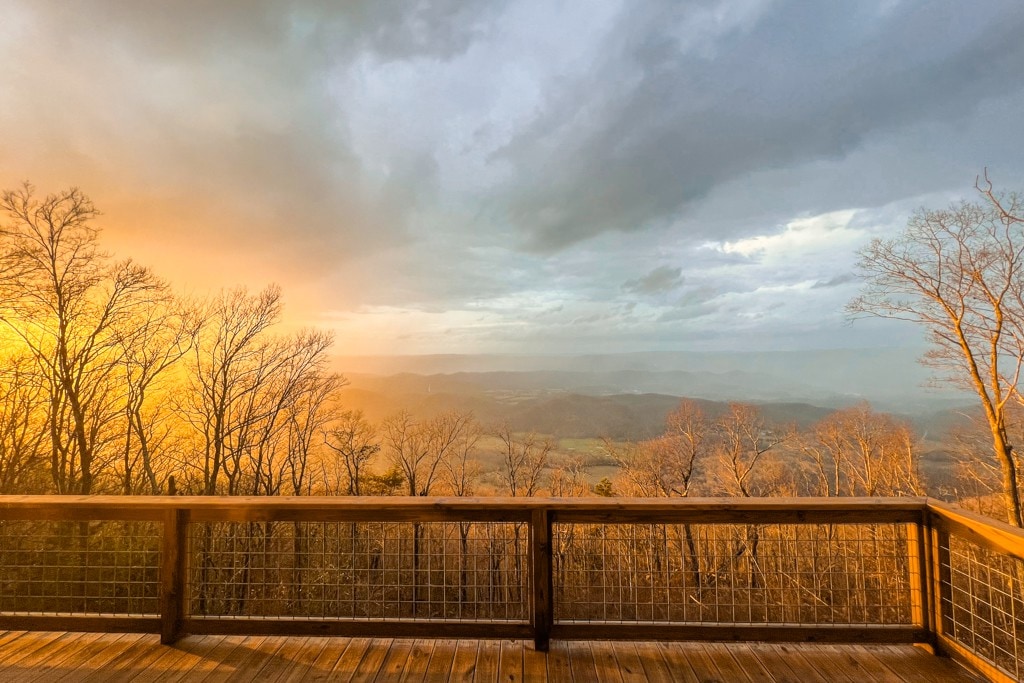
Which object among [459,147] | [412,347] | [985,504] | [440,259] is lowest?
[985,504]

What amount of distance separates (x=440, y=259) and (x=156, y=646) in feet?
47.1

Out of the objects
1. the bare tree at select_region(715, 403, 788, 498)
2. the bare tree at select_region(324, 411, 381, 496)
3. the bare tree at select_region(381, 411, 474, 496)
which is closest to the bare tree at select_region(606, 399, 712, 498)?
the bare tree at select_region(715, 403, 788, 498)

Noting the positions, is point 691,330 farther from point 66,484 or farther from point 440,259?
point 66,484

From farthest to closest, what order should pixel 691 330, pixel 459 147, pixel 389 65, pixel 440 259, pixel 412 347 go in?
pixel 691 330 < pixel 440 259 < pixel 412 347 < pixel 459 147 < pixel 389 65

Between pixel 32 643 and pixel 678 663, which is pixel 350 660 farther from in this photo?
pixel 32 643

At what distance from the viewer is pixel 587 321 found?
18.7m

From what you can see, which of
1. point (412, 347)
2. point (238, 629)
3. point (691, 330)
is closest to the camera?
point (238, 629)

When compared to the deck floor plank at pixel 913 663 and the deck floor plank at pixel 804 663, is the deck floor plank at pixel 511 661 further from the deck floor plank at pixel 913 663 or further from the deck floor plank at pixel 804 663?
the deck floor plank at pixel 913 663

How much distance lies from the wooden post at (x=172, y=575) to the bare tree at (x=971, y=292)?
1323 centimetres

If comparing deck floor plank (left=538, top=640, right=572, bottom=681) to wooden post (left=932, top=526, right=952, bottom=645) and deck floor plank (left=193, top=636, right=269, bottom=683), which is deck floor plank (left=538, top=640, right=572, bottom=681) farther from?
wooden post (left=932, top=526, right=952, bottom=645)

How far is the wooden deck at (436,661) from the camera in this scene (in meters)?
1.93

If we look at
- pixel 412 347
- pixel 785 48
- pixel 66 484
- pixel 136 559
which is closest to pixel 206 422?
pixel 66 484

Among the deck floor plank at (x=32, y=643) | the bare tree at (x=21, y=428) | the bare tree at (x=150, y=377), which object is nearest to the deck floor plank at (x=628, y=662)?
the deck floor plank at (x=32, y=643)

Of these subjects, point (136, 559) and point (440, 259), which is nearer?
point (136, 559)
